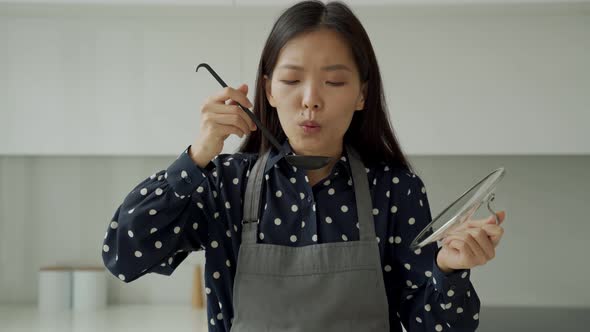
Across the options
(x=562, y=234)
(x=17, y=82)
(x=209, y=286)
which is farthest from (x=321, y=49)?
(x=562, y=234)

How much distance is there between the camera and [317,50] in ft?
4.05

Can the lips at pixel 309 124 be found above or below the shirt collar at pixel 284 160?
above

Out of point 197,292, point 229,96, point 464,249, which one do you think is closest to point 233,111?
point 229,96

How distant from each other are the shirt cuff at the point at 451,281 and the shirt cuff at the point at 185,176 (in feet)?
1.27

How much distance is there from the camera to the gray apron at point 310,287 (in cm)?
121

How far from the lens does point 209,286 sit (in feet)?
4.19

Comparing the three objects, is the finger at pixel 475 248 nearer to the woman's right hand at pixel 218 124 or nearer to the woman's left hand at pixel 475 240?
the woman's left hand at pixel 475 240

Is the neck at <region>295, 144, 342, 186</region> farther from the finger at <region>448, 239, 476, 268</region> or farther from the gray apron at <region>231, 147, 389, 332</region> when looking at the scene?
the finger at <region>448, 239, 476, 268</region>

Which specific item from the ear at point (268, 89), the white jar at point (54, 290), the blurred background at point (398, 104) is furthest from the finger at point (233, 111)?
the white jar at point (54, 290)

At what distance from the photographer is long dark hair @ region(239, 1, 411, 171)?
127cm

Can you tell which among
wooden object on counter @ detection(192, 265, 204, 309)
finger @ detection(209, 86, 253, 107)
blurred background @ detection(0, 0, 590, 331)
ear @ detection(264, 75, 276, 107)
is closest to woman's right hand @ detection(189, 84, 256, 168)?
finger @ detection(209, 86, 253, 107)

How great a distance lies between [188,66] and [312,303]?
50.9 inches

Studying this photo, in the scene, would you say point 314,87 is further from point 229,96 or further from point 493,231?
point 493,231

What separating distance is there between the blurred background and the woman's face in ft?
3.14
